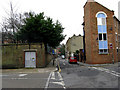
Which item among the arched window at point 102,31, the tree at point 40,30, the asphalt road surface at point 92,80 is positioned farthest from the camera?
the arched window at point 102,31

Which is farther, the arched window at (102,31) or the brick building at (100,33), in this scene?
the arched window at (102,31)

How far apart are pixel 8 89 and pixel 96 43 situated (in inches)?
695

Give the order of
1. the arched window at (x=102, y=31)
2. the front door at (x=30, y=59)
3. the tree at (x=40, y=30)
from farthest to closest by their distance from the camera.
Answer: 1. the arched window at (x=102, y=31)
2. the tree at (x=40, y=30)
3. the front door at (x=30, y=59)

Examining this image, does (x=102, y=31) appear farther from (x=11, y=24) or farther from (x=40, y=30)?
(x=11, y=24)

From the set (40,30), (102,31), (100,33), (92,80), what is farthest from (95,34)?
(92,80)

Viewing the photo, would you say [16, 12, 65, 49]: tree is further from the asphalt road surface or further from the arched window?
the asphalt road surface

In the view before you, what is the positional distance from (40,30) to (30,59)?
4.55m

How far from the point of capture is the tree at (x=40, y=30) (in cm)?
1828

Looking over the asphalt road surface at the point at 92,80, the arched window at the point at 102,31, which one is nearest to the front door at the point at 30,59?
the asphalt road surface at the point at 92,80

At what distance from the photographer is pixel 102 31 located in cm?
2147

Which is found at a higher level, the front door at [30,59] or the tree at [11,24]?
the tree at [11,24]

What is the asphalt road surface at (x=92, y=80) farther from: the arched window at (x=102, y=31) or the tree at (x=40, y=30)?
the arched window at (x=102, y=31)

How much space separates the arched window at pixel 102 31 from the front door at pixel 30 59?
38.1ft

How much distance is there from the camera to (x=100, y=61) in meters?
20.7
